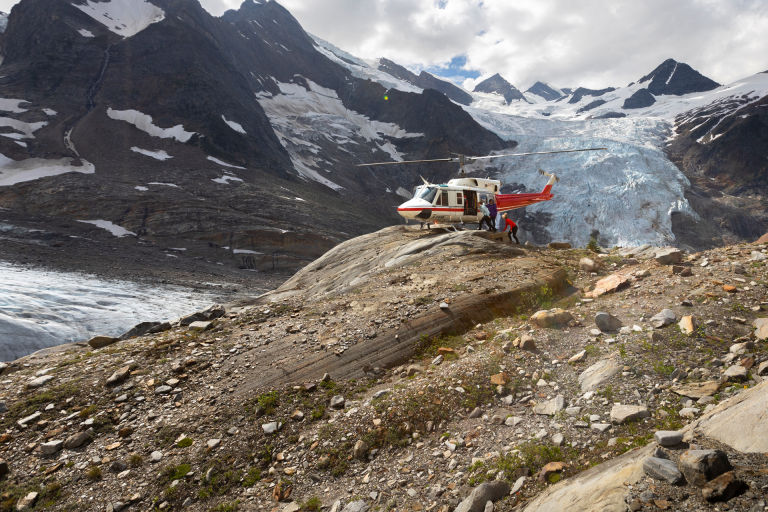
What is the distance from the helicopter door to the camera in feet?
52.3

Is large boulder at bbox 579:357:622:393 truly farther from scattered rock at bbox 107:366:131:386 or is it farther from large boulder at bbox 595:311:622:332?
scattered rock at bbox 107:366:131:386

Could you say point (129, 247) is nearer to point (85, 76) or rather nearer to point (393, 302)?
point (393, 302)

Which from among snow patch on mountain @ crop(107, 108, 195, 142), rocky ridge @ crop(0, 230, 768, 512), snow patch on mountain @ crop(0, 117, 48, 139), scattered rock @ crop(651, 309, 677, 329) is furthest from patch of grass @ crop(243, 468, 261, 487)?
snow patch on mountain @ crop(0, 117, 48, 139)

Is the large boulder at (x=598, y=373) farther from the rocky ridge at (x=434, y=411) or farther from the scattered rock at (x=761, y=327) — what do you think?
the scattered rock at (x=761, y=327)

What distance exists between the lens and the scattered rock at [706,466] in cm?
291

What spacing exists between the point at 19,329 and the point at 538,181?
3076 inches

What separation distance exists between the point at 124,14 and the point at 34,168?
61453mm

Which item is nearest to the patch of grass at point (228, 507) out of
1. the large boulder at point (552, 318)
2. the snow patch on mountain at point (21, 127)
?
the large boulder at point (552, 318)

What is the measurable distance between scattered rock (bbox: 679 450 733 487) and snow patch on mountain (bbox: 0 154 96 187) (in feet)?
235

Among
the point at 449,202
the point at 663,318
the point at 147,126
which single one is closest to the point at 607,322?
the point at 663,318

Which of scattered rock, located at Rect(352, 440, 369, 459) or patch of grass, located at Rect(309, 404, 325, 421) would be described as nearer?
scattered rock, located at Rect(352, 440, 369, 459)

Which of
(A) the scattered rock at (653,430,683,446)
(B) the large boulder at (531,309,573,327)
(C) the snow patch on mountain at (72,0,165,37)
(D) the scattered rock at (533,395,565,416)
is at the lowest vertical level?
(D) the scattered rock at (533,395,565,416)

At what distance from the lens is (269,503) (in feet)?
14.8

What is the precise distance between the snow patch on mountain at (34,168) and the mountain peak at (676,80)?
637ft
